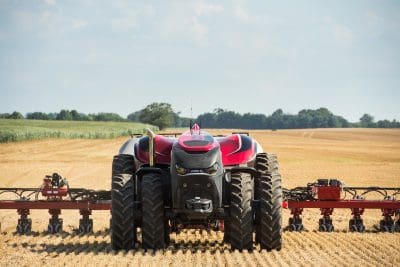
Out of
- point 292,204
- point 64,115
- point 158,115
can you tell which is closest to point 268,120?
point 158,115

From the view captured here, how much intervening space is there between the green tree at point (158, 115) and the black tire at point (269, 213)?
105 meters

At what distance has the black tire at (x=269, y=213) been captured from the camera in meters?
9.09

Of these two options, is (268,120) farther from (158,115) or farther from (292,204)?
(292,204)

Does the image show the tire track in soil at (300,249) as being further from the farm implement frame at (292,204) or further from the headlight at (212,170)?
the headlight at (212,170)

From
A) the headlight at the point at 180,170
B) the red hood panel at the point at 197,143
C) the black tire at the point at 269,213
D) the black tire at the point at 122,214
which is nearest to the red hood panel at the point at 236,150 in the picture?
the black tire at the point at 269,213

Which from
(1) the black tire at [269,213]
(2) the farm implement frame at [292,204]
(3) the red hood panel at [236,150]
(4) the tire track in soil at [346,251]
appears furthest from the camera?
(2) the farm implement frame at [292,204]

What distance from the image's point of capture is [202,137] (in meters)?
9.26

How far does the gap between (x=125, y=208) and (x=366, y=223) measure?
22.3 ft

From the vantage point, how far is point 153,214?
350 inches

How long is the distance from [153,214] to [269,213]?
166 centimetres

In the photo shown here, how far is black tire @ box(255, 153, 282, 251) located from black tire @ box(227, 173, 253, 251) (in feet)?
0.66

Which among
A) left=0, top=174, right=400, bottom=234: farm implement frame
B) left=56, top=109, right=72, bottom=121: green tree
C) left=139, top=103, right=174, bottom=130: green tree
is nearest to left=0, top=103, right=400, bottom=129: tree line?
left=56, top=109, right=72, bottom=121: green tree

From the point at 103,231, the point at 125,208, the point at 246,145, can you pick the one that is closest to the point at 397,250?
the point at 246,145

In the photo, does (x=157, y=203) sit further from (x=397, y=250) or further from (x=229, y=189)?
(x=397, y=250)
